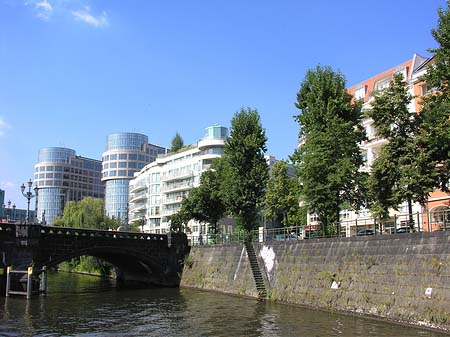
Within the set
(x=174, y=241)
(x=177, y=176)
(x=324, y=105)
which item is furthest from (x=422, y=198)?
(x=177, y=176)

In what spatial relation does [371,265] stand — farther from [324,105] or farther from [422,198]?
[324,105]

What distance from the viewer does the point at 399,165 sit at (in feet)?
110

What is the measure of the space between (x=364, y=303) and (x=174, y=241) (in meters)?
32.5

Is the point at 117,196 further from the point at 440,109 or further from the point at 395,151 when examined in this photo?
the point at 440,109

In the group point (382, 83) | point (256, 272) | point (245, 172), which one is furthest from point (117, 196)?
point (256, 272)

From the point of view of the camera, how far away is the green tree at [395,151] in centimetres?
3259

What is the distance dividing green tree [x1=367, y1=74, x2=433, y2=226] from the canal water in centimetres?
880

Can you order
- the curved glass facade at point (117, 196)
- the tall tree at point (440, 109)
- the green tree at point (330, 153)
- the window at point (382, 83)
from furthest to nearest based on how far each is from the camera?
the curved glass facade at point (117, 196) < the window at point (382, 83) < the green tree at point (330, 153) < the tall tree at point (440, 109)

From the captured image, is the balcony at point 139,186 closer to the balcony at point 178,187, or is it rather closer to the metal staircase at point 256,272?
the balcony at point 178,187

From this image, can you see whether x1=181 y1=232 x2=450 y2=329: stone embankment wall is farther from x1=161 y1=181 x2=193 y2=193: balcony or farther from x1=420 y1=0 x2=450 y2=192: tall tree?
x1=161 y1=181 x2=193 y2=193: balcony

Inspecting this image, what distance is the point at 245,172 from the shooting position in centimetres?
5466

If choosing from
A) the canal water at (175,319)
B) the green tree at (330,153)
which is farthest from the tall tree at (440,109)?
the canal water at (175,319)

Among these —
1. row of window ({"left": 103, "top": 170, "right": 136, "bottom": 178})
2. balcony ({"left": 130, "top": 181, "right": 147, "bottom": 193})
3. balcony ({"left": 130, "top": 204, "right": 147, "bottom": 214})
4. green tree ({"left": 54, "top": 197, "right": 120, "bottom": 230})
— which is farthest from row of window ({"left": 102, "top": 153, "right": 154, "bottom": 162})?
green tree ({"left": 54, "top": 197, "right": 120, "bottom": 230})

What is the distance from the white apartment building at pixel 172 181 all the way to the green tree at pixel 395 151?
60.6 m
